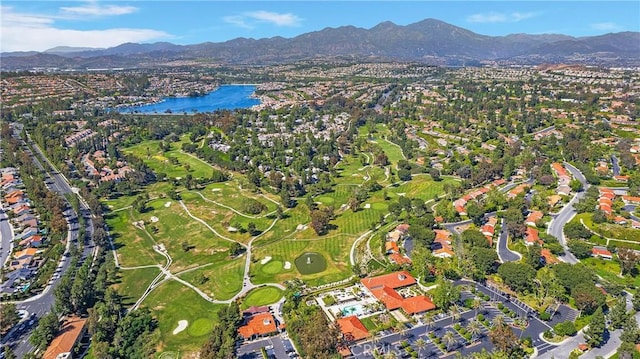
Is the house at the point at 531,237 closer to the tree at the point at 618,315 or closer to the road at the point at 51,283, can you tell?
the tree at the point at 618,315

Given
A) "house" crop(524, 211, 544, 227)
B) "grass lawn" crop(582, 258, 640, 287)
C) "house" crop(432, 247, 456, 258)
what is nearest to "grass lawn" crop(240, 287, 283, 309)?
"house" crop(432, 247, 456, 258)

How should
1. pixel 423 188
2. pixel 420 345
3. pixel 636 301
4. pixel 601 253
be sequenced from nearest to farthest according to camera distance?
pixel 420 345, pixel 636 301, pixel 601 253, pixel 423 188

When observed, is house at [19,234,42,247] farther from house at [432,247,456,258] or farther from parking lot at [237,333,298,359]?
house at [432,247,456,258]

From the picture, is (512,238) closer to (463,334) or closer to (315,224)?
(463,334)

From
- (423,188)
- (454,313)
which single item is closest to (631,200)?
(423,188)

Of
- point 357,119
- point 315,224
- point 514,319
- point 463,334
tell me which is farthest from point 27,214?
point 357,119

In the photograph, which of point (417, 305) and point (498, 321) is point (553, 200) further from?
point (498, 321)
